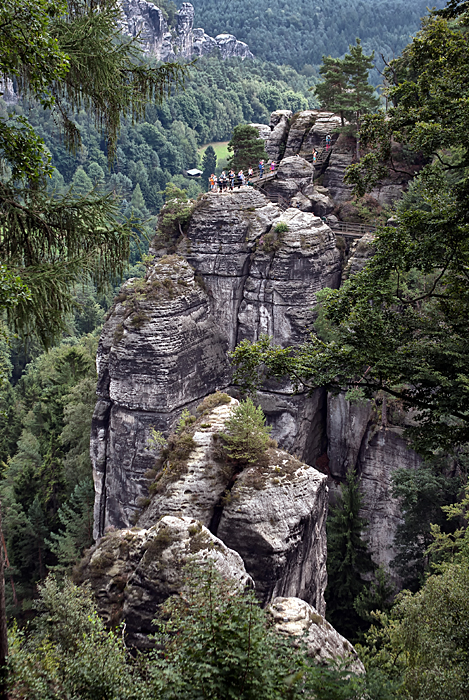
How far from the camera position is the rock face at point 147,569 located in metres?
10.1

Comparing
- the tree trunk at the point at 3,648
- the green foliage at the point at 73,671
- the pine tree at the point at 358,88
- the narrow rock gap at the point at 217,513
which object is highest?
the pine tree at the point at 358,88

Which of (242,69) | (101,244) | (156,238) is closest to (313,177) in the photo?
(156,238)

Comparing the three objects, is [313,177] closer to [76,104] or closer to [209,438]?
[209,438]

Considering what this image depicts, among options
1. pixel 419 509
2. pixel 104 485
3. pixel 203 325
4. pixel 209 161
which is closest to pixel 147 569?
pixel 419 509

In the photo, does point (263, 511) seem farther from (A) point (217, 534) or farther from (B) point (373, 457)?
(B) point (373, 457)

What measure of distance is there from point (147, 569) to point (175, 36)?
6727 inches

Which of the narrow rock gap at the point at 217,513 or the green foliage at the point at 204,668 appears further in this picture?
the narrow rock gap at the point at 217,513

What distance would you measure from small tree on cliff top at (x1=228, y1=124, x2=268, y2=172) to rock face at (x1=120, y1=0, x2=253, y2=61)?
99271 mm

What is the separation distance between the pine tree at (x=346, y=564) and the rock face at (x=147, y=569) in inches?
580

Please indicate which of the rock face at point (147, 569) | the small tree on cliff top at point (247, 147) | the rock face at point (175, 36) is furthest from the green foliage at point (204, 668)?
the rock face at point (175, 36)

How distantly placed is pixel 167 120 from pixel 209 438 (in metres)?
134

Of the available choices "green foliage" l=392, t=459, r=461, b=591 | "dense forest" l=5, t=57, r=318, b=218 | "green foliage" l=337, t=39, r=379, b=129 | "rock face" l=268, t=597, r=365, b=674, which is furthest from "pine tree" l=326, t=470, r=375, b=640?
"dense forest" l=5, t=57, r=318, b=218

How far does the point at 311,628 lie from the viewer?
9.25m

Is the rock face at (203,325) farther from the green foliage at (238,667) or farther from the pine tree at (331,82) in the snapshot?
the green foliage at (238,667)
